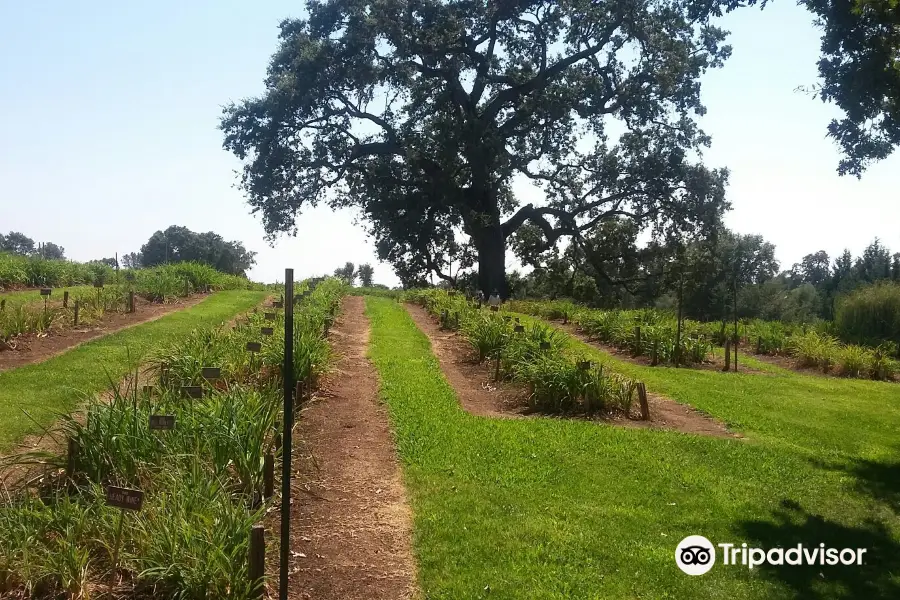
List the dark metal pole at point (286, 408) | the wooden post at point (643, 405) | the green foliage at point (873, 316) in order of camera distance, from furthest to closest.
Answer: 1. the green foliage at point (873, 316)
2. the wooden post at point (643, 405)
3. the dark metal pole at point (286, 408)

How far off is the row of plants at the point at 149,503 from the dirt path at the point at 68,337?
397 cm

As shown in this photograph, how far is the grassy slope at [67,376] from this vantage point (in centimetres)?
697

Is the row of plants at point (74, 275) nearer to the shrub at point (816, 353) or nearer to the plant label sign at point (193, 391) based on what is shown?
the plant label sign at point (193, 391)

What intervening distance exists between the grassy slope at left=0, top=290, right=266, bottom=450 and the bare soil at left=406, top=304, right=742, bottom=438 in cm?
419

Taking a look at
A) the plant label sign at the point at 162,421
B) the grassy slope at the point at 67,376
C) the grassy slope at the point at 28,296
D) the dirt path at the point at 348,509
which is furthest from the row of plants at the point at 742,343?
the grassy slope at the point at 28,296

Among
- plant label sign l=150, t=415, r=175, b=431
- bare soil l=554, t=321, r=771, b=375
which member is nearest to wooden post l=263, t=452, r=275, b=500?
plant label sign l=150, t=415, r=175, b=431

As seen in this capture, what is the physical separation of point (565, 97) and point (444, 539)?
2219 cm

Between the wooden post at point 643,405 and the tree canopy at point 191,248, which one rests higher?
the tree canopy at point 191,248

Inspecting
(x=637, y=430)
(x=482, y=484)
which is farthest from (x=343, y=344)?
(x=482, y=484)

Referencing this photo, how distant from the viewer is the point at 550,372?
29.9 ft

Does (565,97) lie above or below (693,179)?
above

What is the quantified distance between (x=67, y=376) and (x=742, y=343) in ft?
49.3

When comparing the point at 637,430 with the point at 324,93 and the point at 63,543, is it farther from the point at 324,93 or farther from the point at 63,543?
the point at 324,93

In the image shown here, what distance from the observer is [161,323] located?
44.2 feet
